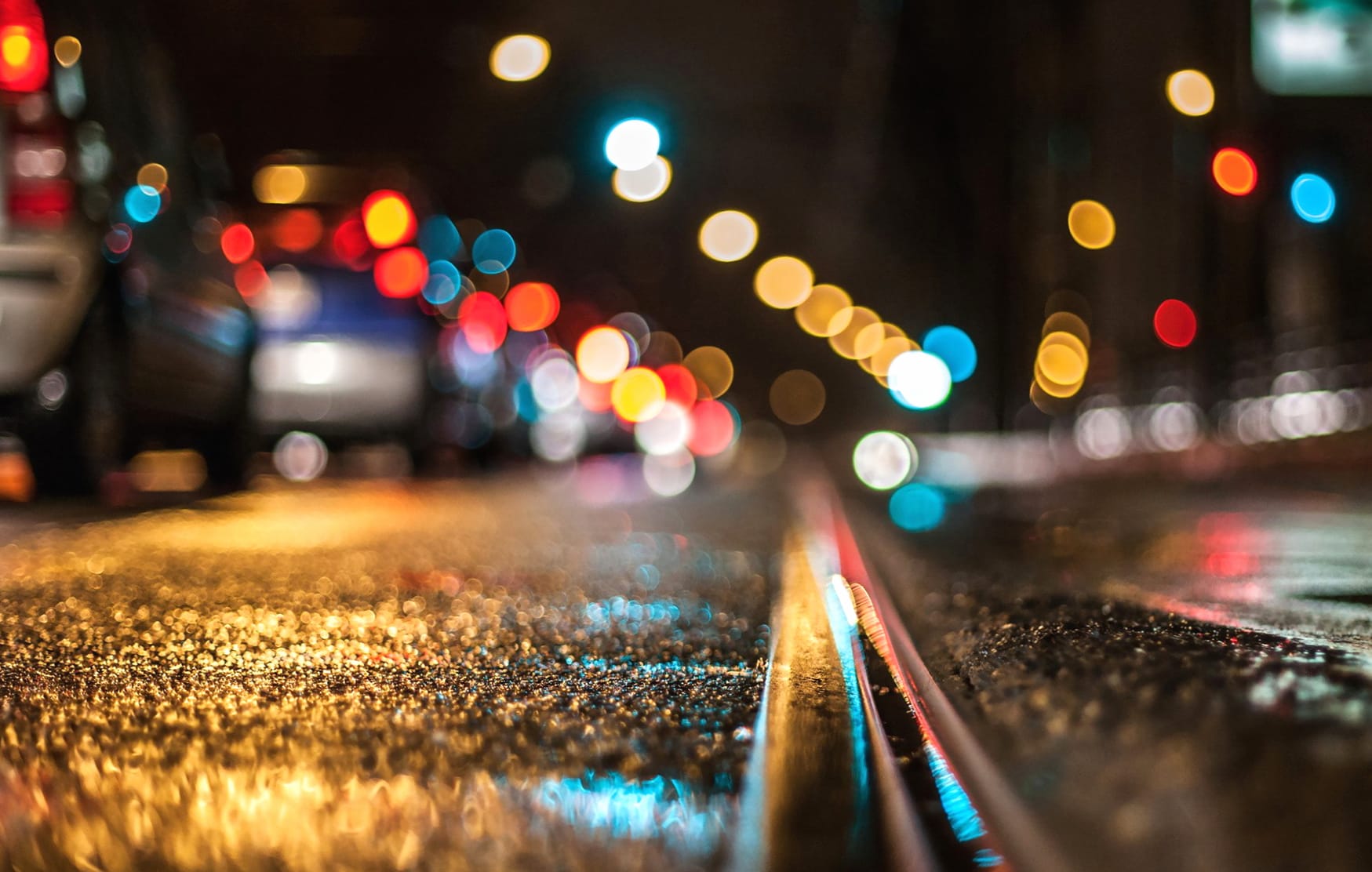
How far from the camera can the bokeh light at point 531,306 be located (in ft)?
78.0

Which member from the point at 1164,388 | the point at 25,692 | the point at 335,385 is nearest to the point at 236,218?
the point at 335,385

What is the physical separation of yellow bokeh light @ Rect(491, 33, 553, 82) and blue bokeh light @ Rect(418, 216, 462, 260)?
1707cm

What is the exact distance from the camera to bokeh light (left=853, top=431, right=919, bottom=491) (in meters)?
21.3

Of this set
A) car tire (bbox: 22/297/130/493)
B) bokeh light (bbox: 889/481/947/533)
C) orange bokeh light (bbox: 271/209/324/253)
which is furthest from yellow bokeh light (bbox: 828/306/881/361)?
car tire (bbox: 22/297/130/493)

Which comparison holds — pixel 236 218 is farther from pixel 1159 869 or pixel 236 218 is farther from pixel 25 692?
pixel 1159 869

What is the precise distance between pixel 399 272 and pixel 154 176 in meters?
4.41

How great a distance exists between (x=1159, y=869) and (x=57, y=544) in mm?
5918

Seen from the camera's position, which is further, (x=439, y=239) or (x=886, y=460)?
(x=886, y=460)

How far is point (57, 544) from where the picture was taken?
7.08m

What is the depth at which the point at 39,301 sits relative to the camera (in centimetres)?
805

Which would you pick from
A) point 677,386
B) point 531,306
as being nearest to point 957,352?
point 531,306

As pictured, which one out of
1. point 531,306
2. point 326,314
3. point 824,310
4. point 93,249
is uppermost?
point 824,310

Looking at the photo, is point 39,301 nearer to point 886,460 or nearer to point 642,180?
point 886,460

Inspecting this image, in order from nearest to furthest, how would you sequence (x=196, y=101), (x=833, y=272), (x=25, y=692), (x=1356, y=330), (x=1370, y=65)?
(x=25, y=692), (x=1370, y=65), (x=1356, y=330), (x=196, y=101), (x=833, y=272)
